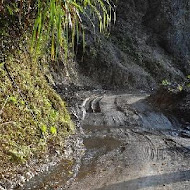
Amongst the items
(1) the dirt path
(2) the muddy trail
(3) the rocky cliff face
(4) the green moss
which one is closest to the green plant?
(4) the green moss

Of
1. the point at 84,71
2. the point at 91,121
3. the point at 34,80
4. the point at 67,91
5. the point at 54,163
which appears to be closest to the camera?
the point at 54,163

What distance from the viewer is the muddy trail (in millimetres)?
4609

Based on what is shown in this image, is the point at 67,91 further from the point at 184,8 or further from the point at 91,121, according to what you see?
the point at 184,8

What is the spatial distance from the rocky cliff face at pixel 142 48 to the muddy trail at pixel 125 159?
12895 millimetres

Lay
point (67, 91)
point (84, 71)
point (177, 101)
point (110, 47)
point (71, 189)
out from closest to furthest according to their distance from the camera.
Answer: point (71, 189) → point (177, 101) → point (67, 91) → point (84, 71) → point (110, 47)

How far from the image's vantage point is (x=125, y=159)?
5.97 m

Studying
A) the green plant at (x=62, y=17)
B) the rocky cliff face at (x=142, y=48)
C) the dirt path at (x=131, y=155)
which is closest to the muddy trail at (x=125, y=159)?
the dirt path at (x=131, y=155)

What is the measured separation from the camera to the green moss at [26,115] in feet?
15.3

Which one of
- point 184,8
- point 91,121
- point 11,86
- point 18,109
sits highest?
point 184,8

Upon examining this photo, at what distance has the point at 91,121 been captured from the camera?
1022 centimetres

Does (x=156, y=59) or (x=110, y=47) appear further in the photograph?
(x=156, y=59)

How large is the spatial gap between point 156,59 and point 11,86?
25355 mm

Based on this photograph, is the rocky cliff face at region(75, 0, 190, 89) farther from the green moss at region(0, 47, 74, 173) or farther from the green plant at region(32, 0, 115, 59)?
the green plant at region(32, 0, 115, 59)

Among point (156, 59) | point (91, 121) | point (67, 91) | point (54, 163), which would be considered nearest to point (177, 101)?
→ point (91, 121)
